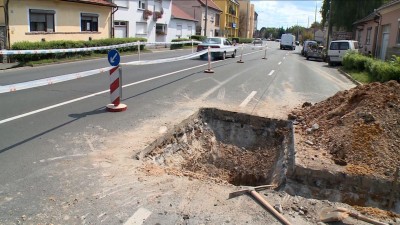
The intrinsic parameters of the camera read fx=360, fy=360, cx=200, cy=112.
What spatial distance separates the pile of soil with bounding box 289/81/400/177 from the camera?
5.41 metres

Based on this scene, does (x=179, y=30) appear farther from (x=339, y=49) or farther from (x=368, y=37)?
(x=339, y=49)

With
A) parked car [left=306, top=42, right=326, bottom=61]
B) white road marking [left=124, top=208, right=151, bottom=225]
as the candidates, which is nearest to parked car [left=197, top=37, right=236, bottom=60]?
parked car [left=306, top=42, right=326, bottom=61]

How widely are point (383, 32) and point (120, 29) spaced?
74.9 feet

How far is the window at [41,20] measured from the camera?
22.8m

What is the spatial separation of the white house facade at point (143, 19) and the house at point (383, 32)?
21.7 metres

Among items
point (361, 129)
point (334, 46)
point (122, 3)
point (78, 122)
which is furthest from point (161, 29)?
point (361, 129)

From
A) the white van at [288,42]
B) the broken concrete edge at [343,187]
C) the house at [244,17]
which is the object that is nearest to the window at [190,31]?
the white van at [288,42]

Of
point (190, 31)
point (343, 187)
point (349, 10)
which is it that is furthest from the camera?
point (190, 31)

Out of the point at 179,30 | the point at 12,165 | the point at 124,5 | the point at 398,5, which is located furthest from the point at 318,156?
the point at 179,30

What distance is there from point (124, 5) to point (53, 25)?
10951 mm

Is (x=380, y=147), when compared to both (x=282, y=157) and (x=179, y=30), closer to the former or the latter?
(x=282, y=157)

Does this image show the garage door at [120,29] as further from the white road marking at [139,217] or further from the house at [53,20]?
the white road marking at [139,217]

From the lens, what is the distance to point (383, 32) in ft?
92.9

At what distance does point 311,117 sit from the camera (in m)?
8.13
